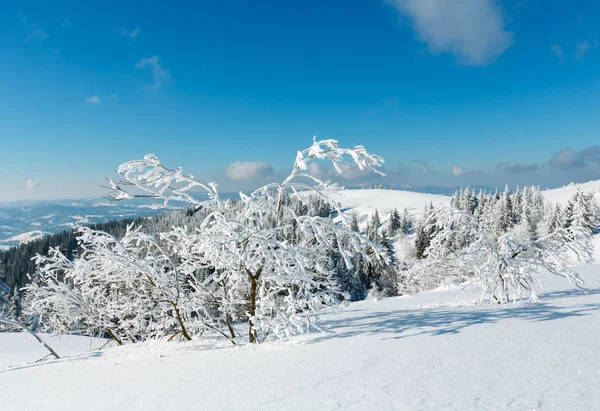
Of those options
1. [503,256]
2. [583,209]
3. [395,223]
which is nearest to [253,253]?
[503,256]

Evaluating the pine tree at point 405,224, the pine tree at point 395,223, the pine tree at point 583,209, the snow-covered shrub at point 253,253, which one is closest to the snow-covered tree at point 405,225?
the pine tree at point 405,224

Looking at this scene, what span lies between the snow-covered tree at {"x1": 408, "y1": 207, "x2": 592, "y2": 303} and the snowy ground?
3538 millimetres

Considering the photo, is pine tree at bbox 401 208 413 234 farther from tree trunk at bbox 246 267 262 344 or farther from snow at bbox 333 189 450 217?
tree trunk at bbox 246 267 262 344

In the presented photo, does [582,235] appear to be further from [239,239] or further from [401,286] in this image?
[401,286]

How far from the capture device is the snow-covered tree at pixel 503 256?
37.2 feet

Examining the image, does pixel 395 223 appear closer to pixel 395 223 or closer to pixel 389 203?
pixel 395 223

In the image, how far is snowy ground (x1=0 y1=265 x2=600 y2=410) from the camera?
3.90 m

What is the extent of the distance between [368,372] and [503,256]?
982 centimetres

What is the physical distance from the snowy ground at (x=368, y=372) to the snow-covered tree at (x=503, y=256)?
3538mm

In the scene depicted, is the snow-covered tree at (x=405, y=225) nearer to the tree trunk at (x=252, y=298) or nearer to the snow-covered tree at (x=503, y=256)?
the snow-covered tree at (x=503, y=256)

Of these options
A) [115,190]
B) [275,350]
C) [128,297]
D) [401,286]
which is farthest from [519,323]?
[401,286]

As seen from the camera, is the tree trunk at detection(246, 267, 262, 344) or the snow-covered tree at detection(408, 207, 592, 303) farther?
the snow-covered tree at detection(408, 207, 592, 303)

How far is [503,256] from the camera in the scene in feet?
39.0

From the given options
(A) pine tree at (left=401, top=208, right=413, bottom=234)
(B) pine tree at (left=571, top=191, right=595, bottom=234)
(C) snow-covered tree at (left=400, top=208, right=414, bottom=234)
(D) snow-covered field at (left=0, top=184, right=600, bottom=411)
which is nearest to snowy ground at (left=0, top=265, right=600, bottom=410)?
(D) snow-covered field at (left=0, top=184, right=600, bottom=411)
